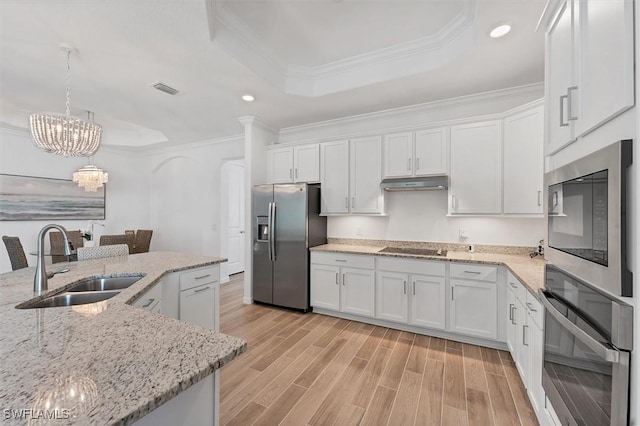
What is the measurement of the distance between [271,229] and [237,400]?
2.18 meters

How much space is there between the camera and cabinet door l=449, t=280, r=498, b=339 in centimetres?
266

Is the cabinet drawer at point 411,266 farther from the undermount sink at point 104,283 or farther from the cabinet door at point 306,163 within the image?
the undermount sink at point 104,283

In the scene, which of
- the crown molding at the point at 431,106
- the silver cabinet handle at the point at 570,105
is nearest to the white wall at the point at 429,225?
the crown molding at the point at 431,106

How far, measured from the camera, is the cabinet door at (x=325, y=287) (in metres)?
3.50

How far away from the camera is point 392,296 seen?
→ 314 cm

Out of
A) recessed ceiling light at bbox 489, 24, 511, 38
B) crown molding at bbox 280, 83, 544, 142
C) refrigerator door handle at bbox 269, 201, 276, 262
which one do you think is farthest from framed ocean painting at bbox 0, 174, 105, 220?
recessed ceiling light at bbox 489, 24, 511, 38

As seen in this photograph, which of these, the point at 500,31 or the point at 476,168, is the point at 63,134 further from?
the point at 476,168

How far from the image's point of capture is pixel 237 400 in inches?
77.6

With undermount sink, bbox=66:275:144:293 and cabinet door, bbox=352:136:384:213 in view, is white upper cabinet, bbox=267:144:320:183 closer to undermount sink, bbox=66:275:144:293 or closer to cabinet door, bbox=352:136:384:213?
cabinet door, bbox=352:136:384:213

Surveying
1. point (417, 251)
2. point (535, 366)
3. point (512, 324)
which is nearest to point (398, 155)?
point (417, 251)

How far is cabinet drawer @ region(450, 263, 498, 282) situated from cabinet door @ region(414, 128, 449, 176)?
1.08 meters

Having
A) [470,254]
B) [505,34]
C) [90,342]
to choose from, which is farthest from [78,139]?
[470,254]

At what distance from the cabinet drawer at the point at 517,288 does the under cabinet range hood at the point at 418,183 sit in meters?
1.13

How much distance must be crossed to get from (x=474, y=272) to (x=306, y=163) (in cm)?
250
